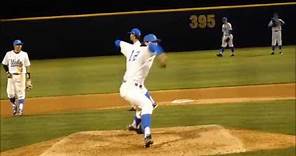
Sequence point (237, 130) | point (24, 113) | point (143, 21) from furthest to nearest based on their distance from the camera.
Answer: point (143, 21) < point (24, 113) < point (237, 130)

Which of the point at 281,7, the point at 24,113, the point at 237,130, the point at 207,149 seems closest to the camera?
the point at 207,149

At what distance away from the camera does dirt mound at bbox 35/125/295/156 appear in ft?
16.8

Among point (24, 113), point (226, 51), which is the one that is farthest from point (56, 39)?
point (24, 113)

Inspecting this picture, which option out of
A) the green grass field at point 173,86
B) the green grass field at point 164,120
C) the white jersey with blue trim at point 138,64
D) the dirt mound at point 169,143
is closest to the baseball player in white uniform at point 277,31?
the green grass field at point 173,86

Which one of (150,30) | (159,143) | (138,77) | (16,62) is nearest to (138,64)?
(138,77)

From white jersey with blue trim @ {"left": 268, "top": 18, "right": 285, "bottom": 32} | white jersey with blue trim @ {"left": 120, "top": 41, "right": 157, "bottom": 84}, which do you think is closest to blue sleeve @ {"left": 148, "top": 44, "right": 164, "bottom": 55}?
white jersey with blue trim @ {"left": 120, "top": 41, "right": 157, "bottom": 84}

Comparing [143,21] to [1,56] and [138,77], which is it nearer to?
[1,56]

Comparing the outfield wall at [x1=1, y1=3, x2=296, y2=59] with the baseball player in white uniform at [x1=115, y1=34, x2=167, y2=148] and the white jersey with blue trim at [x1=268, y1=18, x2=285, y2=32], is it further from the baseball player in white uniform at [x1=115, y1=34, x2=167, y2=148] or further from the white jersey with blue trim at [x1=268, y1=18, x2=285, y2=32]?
the baseball player in white uniform at [x1=115, y1=34, x2=167, y2=148]

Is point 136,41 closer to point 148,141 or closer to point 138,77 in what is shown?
point 138,77

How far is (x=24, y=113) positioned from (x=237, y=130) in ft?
14.1

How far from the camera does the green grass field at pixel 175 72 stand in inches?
483

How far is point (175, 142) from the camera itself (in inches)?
213

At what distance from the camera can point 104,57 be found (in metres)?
19.6

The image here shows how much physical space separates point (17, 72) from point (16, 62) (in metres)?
0.17
